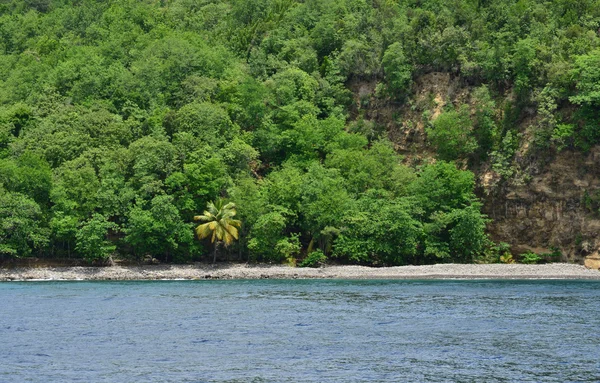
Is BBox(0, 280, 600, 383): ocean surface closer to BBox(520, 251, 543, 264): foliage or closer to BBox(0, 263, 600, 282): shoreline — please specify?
BBox(0, 263, 600, 282): shoreline

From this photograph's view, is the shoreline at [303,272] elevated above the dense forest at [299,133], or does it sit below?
below

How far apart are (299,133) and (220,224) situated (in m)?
17.6

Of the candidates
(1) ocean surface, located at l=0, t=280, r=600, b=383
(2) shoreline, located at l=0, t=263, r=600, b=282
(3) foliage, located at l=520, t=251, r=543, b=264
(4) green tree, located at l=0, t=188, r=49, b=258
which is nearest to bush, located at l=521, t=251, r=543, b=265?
(3) foliage, located at l=520, t=251, r=543, b=264

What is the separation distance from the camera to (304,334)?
4453 cm

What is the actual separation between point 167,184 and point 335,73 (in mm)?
29983

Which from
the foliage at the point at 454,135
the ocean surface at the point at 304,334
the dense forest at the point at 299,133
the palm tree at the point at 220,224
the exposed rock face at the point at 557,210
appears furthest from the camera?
the foliage at the point at 454,135

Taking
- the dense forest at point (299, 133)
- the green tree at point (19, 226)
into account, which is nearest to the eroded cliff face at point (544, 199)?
the dense forest at point (299, 133)

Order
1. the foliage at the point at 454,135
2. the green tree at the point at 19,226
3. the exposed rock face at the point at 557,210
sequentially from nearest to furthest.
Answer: the green tree at the point at 19,226 → the exposed rock face at the point at 557,210 → the foliage at the point at 454,135

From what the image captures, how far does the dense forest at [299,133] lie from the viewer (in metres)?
84.7

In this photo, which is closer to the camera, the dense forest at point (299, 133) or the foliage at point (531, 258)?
the dense forest at point (299, 133)

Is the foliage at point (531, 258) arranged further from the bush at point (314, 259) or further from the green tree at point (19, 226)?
the green tree at point (19, 226)

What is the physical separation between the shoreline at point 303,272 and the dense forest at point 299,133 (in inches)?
88.7

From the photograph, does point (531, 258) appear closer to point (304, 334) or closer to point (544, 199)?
point (544, 199)

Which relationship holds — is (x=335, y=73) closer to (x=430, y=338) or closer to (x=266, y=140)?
(x=266, y=140)
